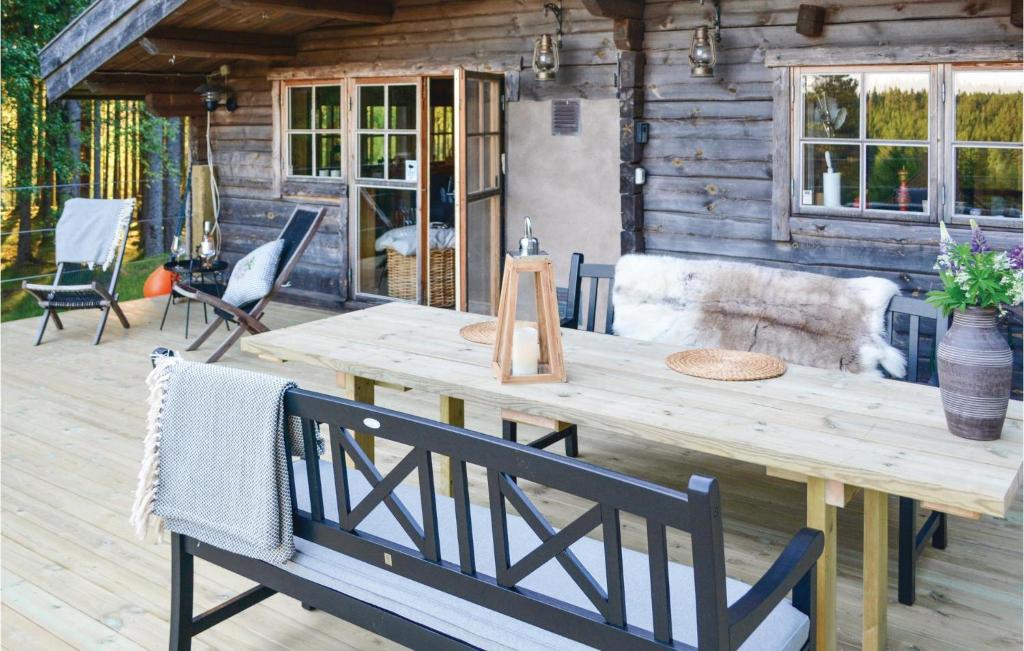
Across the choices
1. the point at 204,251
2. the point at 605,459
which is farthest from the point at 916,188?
the point at 204,251

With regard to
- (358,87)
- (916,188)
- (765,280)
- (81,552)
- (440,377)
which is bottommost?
(81,552)

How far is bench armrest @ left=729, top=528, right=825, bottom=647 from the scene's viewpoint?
1.78 metres

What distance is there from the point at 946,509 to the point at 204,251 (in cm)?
568

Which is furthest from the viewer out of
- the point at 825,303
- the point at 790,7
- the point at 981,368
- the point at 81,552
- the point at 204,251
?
the point at 204,251

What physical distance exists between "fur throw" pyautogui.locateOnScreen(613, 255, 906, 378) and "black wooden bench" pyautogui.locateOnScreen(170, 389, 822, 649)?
1.82 metres

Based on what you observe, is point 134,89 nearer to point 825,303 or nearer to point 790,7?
point 790,7

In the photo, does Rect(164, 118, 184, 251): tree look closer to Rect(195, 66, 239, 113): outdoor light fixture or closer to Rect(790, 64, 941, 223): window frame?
Rect(195, 66, 239, 113): outdoor light fixture

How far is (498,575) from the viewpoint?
201 centimetres

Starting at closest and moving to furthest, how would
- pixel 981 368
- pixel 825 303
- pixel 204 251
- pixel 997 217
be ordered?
1. pixel 981 368
2. pixel 825 303
3. pixel 997 217
4. pixel 204 251

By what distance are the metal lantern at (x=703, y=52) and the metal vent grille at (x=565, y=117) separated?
994mm

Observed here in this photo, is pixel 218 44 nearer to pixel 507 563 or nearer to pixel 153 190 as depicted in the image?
pixel 507 563

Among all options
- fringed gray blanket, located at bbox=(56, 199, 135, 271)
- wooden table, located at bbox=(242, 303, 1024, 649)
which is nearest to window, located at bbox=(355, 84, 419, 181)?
fringed gray blanket, located at bbox=(56, 199, 135, 271)

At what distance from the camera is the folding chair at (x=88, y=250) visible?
6.74 m

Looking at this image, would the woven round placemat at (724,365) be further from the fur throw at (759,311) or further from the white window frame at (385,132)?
the white window frame at (385,132)
